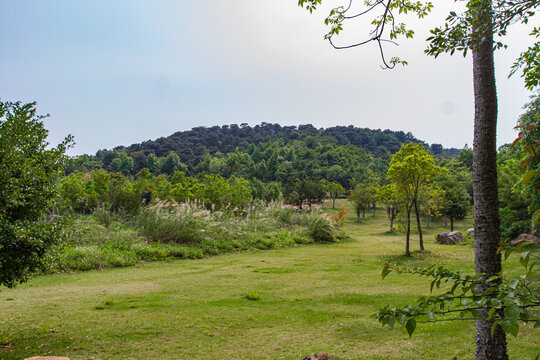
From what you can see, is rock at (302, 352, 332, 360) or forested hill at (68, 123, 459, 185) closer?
rock at (302, 352, 332, 360)

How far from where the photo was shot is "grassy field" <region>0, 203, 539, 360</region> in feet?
13.0

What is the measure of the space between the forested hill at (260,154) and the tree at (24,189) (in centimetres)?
3798

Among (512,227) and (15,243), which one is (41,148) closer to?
(15,243)

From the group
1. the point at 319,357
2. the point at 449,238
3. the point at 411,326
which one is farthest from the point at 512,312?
the point at 449,238

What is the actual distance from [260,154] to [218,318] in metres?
77.5

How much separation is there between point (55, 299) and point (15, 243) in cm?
294

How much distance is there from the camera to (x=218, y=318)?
5.20 meters

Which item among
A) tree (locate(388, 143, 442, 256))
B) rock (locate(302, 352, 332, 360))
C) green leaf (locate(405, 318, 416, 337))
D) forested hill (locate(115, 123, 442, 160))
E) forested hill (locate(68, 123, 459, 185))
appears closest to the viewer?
green leaf (locate(405, 318, 416, 337))

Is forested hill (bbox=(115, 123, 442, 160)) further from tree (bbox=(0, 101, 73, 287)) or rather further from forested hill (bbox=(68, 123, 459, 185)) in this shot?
tree (bbox=(0, 101, 73, 287))

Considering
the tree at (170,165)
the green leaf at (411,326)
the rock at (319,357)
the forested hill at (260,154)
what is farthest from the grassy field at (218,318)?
the tree at (170,165)

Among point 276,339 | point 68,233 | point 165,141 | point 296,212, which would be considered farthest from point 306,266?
point 165,141

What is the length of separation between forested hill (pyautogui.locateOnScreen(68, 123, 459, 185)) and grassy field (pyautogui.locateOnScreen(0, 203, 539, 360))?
36.1 metres

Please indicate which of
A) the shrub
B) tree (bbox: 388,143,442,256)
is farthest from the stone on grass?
the shrub

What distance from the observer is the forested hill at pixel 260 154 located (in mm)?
64688
